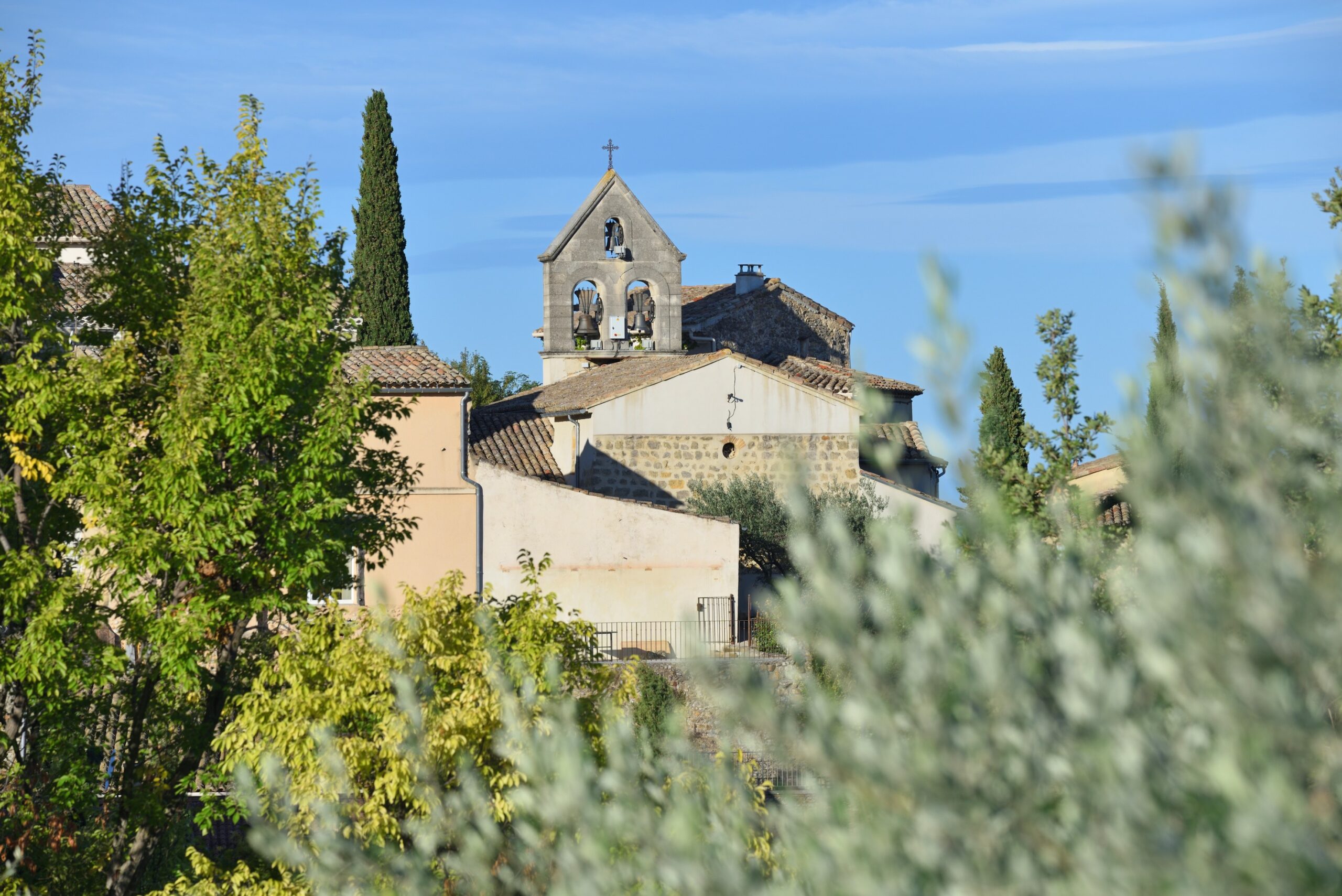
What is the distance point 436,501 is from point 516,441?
14.3 feet

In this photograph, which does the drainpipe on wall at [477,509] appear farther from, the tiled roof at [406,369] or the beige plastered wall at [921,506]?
the beige plastered wall at [921,506]

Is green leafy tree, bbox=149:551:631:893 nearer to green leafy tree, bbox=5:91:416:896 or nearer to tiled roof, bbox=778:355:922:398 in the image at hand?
green leafy tree, bbox=5:91:416:896

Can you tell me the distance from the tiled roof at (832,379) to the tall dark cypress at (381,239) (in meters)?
10.4

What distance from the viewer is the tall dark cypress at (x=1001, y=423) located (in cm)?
677

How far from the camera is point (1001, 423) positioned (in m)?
16.3

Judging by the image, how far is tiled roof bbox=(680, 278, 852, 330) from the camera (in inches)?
1571

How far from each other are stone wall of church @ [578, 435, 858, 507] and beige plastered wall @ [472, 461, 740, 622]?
3.53 meters

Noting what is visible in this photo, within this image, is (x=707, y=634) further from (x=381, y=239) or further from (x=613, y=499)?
(x=381, y=239)

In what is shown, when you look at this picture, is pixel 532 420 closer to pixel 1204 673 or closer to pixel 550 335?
pixel 550 335

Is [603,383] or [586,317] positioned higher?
[586,317]

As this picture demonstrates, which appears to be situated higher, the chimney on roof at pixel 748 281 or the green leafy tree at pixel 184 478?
the chimney on roof at pixel 748 281

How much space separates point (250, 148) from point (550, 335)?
904 inches

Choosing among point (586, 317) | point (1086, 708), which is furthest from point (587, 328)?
point (1086, 708)

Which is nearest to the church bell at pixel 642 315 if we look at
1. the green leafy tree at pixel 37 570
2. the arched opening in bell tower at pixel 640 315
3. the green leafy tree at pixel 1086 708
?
the arched opening in bell tower at pixel 640 315
